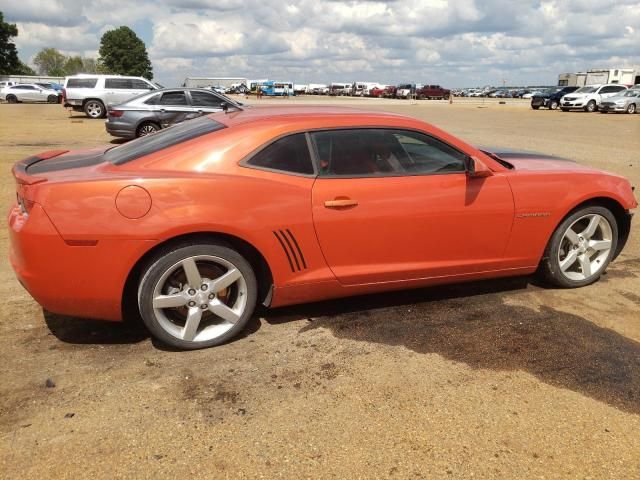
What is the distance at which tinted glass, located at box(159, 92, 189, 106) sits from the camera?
43.7 ft

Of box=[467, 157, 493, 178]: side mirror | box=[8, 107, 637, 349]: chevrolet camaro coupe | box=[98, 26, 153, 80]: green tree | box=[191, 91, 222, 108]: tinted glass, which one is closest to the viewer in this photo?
box=[8, 107, 637, 349]: chevrolet camaro coupe

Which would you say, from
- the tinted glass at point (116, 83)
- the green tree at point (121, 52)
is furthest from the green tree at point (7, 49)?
the tinted glass at point (116, 83)

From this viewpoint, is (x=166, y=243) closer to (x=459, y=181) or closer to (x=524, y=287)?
(x=459, y=181)

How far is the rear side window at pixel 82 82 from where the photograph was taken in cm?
2217

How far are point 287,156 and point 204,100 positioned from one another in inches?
436

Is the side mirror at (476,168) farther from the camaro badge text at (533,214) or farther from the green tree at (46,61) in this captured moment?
the green tree at (46,61)

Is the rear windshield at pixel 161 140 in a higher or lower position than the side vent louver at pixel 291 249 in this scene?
higher

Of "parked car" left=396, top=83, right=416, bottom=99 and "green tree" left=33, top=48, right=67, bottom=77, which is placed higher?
"green tree" left=33, top=48, right=67, bottom=77

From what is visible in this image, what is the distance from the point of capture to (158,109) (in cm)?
1316

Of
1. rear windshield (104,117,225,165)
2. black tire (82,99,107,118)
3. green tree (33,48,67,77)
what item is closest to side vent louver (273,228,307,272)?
rear windshield (104,117,225,165)

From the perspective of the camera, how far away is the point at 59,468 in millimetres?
2305

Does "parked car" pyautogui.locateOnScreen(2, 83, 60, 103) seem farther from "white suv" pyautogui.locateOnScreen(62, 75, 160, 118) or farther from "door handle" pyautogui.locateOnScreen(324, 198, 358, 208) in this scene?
"door handle" pyautogui.locateOnScreen(324, 198, 358, 208)

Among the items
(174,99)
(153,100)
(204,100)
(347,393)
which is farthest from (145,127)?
(347,393)

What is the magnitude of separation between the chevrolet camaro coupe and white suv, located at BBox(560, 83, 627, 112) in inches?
1307
